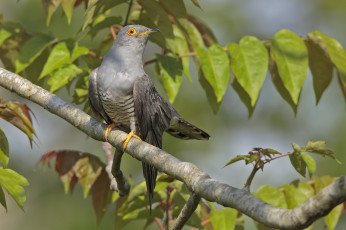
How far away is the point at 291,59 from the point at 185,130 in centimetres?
86

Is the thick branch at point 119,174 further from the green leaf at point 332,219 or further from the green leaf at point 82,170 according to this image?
the green leaf at point 332,219

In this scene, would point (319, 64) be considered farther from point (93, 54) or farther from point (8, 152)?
point (8, 152)

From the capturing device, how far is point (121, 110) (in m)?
3.66

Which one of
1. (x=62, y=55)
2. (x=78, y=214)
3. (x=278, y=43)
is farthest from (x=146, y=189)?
(x=78, y=214)

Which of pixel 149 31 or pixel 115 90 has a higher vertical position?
pixel 149 31

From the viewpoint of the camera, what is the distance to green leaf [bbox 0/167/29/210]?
2527 mm

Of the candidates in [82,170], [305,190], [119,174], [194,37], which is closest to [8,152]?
[119,174]

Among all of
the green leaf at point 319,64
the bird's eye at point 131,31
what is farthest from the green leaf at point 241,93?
the bird's eye at point 131,31

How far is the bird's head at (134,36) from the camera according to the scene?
3.70m

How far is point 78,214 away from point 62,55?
5.87 meters

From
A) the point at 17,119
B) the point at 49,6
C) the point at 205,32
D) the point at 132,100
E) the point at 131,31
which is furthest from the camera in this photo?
the point at 205,32

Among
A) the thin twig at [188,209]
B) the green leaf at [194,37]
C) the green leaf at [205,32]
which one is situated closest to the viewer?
the thin twig at [188,209]

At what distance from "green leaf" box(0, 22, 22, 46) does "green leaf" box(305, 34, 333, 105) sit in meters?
2.05

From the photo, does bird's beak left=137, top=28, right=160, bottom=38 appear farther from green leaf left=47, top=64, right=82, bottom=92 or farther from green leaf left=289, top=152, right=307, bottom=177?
green leaf left=289, top=152, right=307, bottom=177
